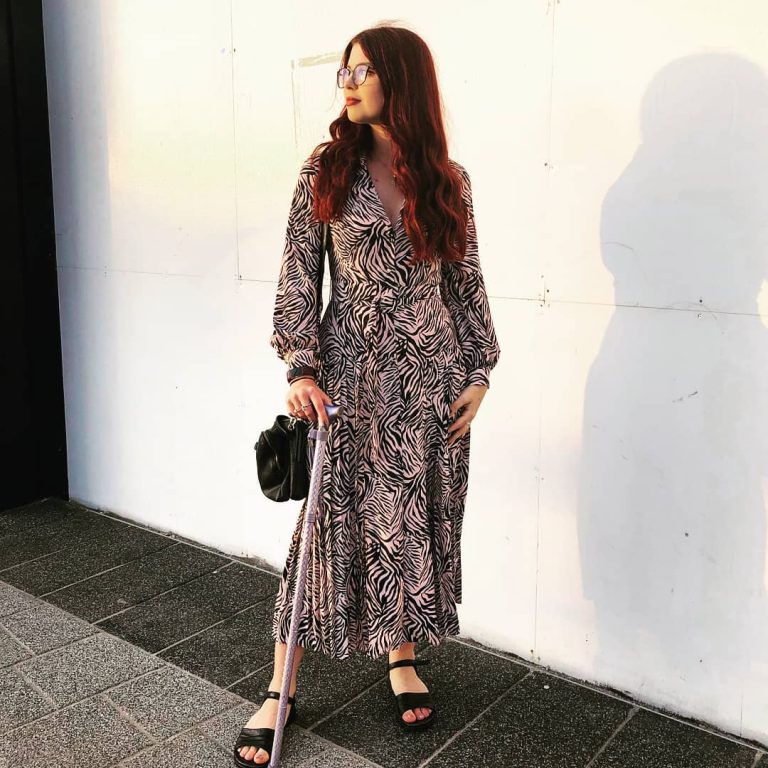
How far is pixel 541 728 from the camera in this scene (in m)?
2.65

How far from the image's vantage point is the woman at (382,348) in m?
2.35

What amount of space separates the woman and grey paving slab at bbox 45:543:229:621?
1.15 meters

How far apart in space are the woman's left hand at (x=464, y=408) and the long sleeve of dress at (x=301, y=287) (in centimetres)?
40

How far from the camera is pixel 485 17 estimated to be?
9.32 feet

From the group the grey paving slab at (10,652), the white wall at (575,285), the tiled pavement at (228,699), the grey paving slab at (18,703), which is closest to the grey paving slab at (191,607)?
the tiled pavement at (228,699)

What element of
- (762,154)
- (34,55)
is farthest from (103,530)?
(762,154)

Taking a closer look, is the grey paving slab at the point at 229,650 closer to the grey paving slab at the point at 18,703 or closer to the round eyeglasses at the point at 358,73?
the grey paving slab at the point at 18,703

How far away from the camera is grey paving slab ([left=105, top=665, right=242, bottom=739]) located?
8.75ft

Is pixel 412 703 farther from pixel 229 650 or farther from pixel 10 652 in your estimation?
pixel 10 652

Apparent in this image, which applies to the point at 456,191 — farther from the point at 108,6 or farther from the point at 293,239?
the point at 108,6

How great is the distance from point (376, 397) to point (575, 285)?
75 cm

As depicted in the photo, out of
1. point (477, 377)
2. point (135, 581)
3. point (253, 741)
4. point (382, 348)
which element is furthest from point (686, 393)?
point (135, 581)

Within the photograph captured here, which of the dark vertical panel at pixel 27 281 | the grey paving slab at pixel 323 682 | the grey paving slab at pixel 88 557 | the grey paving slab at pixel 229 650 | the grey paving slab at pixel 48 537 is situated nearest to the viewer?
the grey paving slab at pixel 323 682

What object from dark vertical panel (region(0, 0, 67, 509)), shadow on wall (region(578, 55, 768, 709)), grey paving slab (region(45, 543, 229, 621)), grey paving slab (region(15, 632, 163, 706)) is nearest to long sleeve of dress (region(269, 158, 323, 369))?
shadow on wall (region(578, 55, 768, 709))
